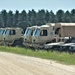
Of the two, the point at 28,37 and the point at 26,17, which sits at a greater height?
the point at 26,17

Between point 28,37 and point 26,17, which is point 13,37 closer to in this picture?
point 28,37

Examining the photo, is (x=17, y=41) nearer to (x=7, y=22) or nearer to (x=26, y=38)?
(x=26, y=38)

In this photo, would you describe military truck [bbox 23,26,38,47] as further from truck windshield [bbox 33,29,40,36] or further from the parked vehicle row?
truck windshield [bbox 33,29,40,36]

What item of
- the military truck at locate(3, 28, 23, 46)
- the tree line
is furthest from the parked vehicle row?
the tree line

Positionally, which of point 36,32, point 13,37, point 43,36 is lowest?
point 13,37

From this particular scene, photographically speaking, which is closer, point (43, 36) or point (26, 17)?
point (43, 36)

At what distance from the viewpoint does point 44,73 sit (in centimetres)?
1422

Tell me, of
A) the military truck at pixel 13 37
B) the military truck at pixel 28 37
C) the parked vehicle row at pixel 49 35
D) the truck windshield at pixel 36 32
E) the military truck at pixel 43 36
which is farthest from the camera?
the military truck at pixel 13 37

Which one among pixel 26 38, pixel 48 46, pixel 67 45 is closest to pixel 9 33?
pixel 26 38

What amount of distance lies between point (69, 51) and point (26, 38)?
9589 millimetres

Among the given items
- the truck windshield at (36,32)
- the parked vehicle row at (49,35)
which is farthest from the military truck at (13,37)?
the truck windshield at (36,32)

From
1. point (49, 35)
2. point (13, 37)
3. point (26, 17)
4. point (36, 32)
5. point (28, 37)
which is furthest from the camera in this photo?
point (26, 17)

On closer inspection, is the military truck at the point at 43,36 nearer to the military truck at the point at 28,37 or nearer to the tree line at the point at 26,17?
the military truck at the point at 28,37

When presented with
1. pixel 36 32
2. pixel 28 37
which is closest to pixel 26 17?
pixel 28 37
